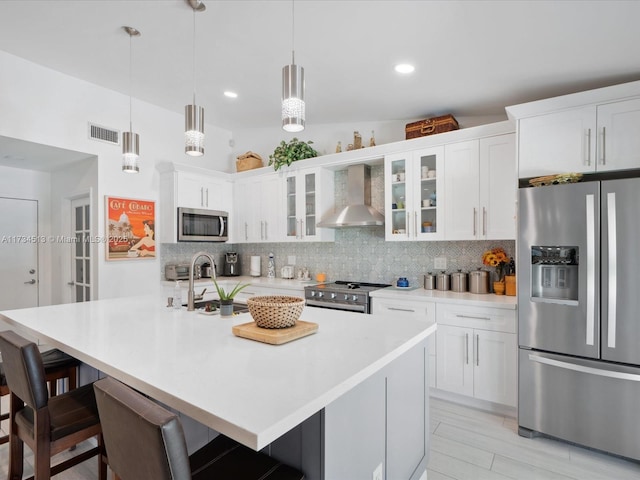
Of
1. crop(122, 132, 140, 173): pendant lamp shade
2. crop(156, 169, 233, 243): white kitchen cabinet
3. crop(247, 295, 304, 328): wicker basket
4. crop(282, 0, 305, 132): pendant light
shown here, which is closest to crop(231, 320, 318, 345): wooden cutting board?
crop(247, 295, 304, 328): wicker basket

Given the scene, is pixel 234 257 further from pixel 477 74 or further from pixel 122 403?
pixel 122 403

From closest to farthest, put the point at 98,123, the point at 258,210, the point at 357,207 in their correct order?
the point at 98,123 < the point at 357,207 < the point at 258,210

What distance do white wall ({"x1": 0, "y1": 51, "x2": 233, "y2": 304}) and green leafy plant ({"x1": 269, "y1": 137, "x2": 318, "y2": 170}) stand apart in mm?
1220

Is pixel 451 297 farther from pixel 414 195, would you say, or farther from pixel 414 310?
pixel 414 195

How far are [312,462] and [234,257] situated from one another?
166 inches

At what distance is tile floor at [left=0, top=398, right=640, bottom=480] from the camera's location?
83.9 inches

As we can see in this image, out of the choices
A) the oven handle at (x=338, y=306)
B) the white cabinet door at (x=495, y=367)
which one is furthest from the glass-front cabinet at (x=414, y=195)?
the white cabinet door at (x=495, y=367)

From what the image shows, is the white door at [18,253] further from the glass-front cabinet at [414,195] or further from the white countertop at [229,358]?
the glass-front cabinet at [414,195]

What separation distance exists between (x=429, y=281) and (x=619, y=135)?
72.5 inches

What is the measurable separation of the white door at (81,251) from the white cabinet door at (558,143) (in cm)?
441

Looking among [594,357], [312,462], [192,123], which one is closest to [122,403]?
[312,462]

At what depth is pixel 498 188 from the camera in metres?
3.07

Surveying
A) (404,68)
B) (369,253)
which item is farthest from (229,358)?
(369,253)

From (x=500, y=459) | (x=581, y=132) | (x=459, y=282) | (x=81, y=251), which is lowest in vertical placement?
(x=500, y=459)
